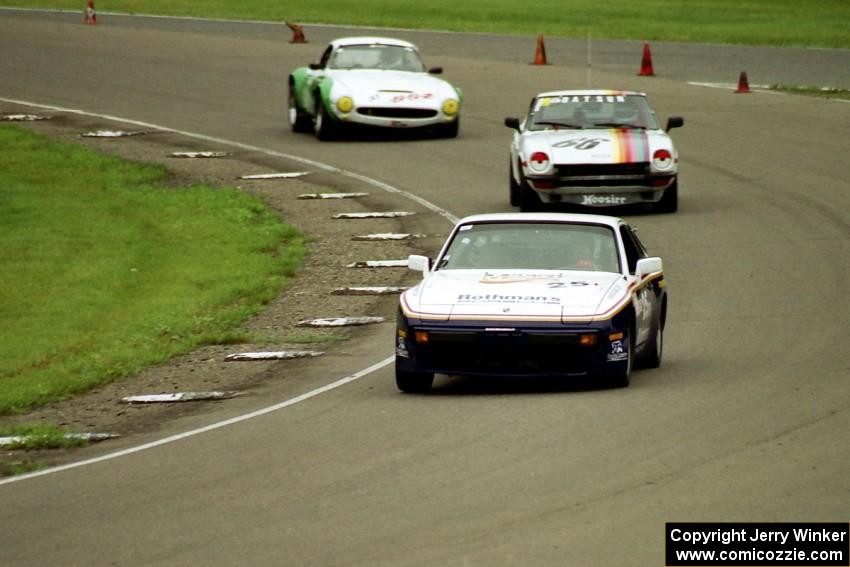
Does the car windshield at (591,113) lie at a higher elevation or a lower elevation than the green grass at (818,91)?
higher

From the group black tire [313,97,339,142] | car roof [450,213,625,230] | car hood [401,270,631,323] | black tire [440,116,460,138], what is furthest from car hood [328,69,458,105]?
car hood [401,270,631,323]

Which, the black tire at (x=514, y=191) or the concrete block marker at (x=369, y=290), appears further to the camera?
the black tire at (x=514, y=191)

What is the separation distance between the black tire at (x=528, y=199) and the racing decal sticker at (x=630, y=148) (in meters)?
1.03

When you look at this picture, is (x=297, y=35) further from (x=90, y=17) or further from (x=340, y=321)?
(x=340, y=321)

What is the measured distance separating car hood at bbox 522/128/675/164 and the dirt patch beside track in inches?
61.1

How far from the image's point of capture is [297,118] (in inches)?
1136

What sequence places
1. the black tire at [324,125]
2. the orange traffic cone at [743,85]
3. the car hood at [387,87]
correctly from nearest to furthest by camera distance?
the car hood at [387,87] → the black tire at [324,125] → the orange traffic cone at [743,85]

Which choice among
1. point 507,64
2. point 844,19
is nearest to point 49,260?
point 507,64

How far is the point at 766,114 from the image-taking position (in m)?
29.5

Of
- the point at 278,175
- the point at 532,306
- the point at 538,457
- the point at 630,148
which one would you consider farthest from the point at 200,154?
the point at 538,457

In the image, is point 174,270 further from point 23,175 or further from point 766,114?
point 766,114

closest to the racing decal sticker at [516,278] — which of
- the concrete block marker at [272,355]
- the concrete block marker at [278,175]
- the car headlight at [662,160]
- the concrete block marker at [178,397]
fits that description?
the concrete block marker at [178,397]

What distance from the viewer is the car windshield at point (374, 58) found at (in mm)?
27328

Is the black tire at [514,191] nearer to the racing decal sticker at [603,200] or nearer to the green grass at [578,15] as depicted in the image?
the racing decal sticker at [603,200]
